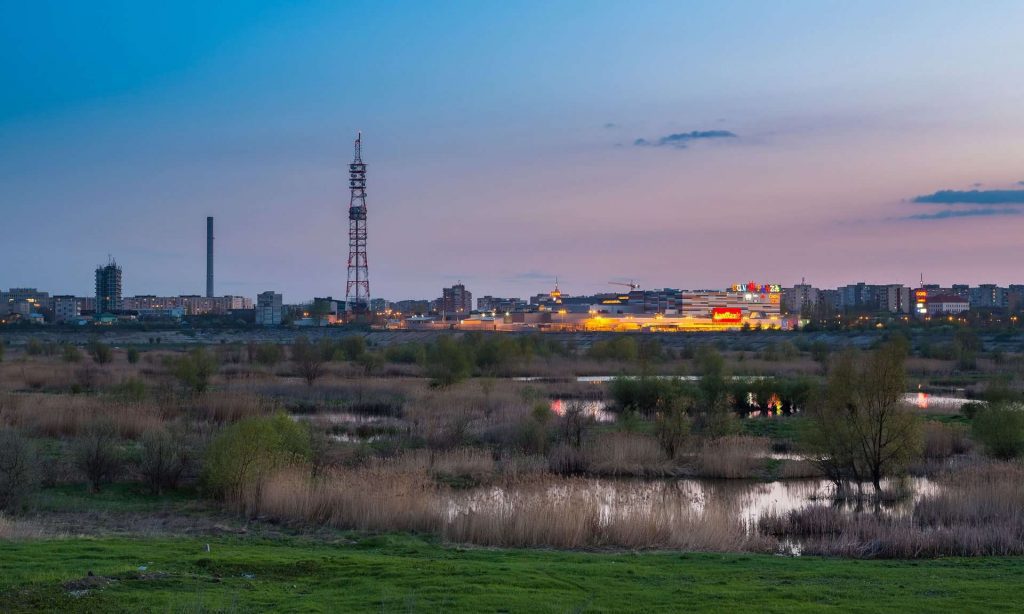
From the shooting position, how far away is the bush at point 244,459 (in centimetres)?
2134

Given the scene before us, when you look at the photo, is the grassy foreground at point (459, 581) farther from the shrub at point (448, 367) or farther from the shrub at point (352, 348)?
the shrub at point (352, 348)

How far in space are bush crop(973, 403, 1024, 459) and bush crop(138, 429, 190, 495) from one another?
949 inches

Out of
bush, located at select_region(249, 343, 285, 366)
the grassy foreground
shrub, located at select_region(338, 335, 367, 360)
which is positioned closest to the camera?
the grassy foreground

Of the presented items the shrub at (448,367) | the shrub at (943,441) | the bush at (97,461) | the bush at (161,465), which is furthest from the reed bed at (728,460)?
the shrub at (448,367)

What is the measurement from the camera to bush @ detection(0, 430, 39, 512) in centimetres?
1878

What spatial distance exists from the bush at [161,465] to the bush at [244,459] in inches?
48.2

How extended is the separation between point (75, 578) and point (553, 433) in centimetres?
2282

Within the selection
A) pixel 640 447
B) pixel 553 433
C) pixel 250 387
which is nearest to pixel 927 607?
pixel 640 447

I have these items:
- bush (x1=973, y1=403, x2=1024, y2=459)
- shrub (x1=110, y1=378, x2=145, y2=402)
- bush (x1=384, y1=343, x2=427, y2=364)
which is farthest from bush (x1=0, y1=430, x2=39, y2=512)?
bush (x1=384, y1=343, x2=427, y2=364)

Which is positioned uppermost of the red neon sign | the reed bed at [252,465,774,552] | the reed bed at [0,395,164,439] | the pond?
the red neon sign

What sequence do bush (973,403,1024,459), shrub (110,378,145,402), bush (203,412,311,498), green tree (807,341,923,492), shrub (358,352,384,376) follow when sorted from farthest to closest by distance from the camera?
shrub (358,352,384,376) → shrub (110,378,145,402) → bush (973,403,1024,459) → green tree (807,341,923,492) → bush (203,412,311,498)

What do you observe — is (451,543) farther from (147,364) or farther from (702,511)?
(147,364)

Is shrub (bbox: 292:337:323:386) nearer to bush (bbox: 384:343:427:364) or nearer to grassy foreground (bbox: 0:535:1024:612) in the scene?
bush (bbox: 384:343:427:364)

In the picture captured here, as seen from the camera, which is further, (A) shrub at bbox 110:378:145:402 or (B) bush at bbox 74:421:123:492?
(A) shrub at bbox 110:378:145:402
